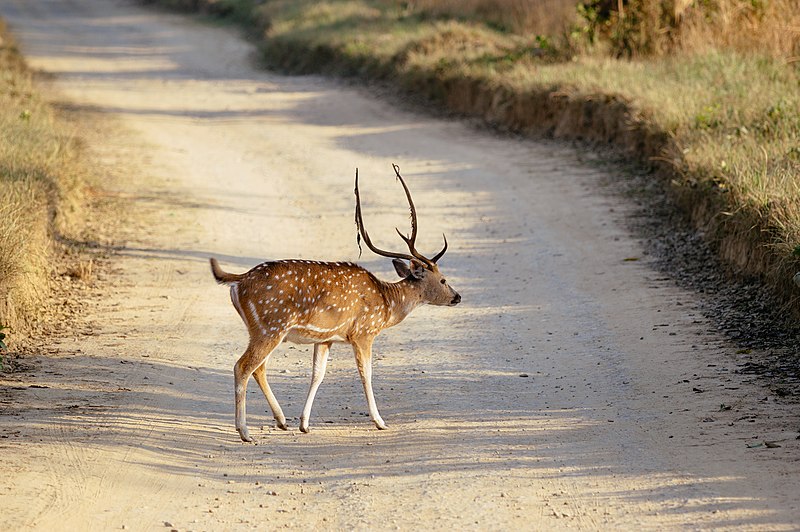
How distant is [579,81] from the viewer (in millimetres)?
18281

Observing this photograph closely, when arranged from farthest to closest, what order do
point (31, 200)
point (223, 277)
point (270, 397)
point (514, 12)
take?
point (514, 12) → point (31, 200) → point (270, 397) → point (223, 277)

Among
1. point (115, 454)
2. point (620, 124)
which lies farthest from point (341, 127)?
point (115, 454)

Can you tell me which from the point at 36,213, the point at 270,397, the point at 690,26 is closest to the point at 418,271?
the point at 270,397

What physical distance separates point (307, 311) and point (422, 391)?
1.42 metres

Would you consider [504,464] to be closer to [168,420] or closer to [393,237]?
[168,420]

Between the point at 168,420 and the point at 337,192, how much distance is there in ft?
26.9

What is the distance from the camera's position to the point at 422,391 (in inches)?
333

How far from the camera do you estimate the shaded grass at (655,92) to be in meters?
10.9

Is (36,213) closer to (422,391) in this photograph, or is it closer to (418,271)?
(418,271)

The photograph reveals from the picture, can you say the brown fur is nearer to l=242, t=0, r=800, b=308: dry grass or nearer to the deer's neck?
the deer's neck

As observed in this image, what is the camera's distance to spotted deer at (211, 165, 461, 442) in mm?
7383

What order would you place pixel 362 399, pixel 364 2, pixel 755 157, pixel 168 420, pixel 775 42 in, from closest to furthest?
pixel 168 420 → pixel 362 399 → pixel 755 157 → pixel 775 42 → pixel 364 2

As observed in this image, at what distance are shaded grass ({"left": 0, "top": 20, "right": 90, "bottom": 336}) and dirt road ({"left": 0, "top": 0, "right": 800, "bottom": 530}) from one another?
586mm

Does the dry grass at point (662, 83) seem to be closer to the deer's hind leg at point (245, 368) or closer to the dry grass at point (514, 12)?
the dry grass at point (514, 12)
